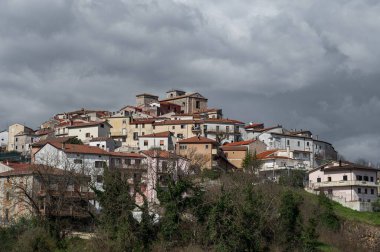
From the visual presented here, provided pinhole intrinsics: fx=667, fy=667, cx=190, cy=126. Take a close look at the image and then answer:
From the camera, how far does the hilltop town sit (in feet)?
220

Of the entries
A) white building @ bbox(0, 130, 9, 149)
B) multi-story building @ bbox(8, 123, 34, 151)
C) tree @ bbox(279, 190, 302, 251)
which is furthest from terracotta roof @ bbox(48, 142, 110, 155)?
white building @ bbox(0, 130, 9, 149)

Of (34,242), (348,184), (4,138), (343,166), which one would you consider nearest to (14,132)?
(4,138)

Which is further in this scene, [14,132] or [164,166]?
[14,132]

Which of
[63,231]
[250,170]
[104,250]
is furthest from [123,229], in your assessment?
[250,170]

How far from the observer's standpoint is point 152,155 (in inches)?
3292

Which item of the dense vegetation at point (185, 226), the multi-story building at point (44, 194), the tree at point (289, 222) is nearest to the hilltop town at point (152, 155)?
the multi-story building at point (44, 194)

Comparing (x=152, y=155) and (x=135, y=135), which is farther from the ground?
(x=135, y=135)

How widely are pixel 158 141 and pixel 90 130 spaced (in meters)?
12.4

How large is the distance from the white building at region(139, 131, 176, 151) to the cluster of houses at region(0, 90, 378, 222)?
0.15 metres

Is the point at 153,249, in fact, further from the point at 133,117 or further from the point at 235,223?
the point at 133,117

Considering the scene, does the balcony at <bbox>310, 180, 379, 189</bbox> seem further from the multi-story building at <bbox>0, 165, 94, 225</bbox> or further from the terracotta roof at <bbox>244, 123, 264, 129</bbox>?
the terracotta roof at <bbox>244, 123, 264, 129</bbox>

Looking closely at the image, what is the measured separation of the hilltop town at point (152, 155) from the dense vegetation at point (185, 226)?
9.29 ft

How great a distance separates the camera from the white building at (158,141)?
10019cm

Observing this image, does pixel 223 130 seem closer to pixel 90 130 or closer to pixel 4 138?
pixel 90 130
